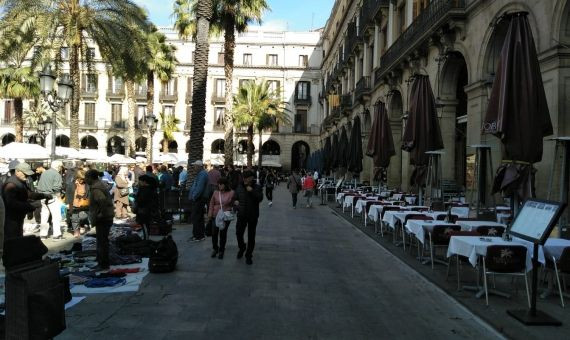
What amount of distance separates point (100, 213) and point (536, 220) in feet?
21.3

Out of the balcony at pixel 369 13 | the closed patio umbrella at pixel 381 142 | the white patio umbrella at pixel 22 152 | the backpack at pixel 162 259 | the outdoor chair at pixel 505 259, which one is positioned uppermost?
the balcony at pixel 369 13

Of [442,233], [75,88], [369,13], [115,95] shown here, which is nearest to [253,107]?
[369,13]

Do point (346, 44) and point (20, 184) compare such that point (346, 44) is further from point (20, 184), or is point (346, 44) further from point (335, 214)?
point (20, 184)

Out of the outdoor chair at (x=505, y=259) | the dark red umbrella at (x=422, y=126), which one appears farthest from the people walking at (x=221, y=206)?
the dark red umbrella at (x=422, y=126)

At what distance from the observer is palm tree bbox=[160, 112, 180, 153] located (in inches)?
2240

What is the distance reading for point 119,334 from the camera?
5211mm

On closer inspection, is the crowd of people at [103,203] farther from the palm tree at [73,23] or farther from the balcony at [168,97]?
the balcony at [168,97]

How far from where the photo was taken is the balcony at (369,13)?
27.9 metres

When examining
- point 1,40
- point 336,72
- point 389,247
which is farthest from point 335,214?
point 336,72

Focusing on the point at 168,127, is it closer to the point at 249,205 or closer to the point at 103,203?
the point at 249,205

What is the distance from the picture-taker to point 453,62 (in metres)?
18.7

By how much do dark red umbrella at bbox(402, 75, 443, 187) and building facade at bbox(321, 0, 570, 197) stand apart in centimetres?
229

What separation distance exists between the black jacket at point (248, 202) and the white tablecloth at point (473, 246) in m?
3.63

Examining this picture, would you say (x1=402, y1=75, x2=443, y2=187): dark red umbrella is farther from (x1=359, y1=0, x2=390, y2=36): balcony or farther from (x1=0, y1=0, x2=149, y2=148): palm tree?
(x1=359, y1=0, x2=390, y2=36): balcony
